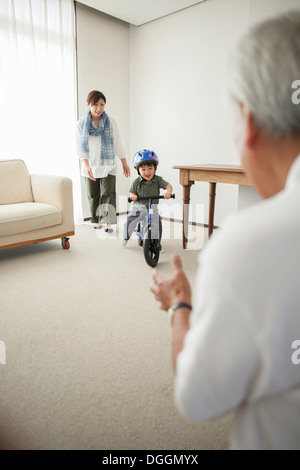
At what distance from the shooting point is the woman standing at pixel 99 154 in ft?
12.0

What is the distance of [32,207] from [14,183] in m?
0.44

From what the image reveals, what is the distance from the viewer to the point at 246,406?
0.50 meters

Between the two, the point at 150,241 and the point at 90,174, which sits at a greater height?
the point at 90,174

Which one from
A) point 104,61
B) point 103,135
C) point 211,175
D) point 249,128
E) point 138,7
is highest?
point 138,7

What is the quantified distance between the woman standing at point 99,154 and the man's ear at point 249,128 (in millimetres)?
3312

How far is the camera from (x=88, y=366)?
4.90 feet

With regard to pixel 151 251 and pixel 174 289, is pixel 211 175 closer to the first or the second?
pixel 151 251

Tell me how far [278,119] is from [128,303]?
1778mm

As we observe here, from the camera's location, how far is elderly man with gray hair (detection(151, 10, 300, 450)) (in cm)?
42

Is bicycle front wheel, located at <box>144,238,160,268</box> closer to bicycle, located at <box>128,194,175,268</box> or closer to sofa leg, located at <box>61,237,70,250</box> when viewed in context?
bicycle, located at <box>128,194,175,268</box>

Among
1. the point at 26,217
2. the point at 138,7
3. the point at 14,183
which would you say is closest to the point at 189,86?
the point at 138,7

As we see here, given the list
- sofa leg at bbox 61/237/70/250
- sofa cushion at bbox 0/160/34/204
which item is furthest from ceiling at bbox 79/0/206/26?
sofa leg at bbox 61/237/70/250

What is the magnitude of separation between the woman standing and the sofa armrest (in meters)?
0.59

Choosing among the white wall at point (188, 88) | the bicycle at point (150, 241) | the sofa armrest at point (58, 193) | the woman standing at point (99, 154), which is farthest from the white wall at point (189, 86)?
the sofa armrest at point (58, 193)
